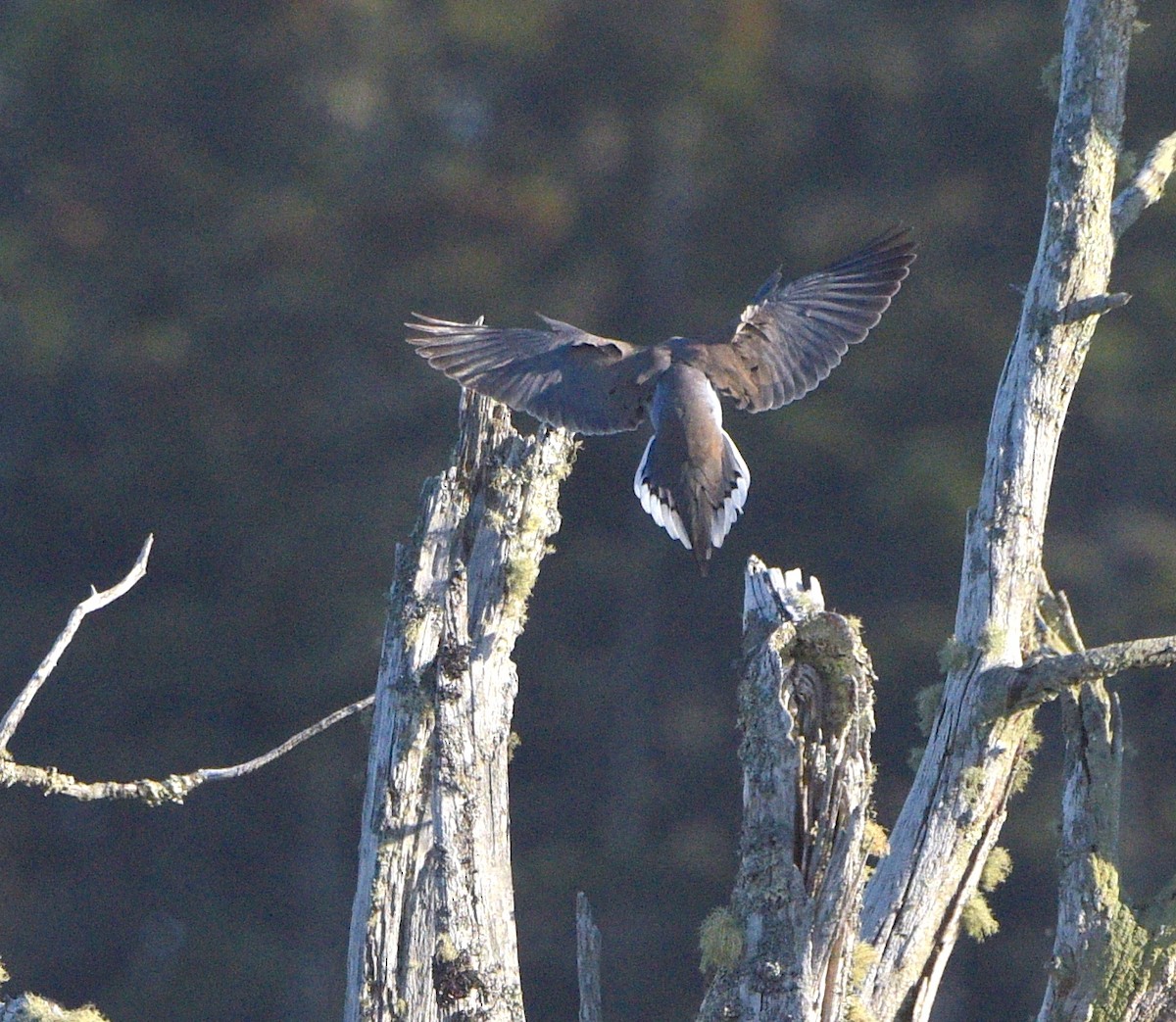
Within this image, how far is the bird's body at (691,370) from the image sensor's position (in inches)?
215

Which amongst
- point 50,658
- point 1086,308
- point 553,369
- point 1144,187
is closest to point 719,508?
point 553,369

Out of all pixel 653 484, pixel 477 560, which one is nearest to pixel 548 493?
pixel 477 560

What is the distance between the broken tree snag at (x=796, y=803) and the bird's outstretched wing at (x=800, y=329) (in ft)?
5.88

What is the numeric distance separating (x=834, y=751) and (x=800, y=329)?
2.22 meters

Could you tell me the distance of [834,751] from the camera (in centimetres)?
385

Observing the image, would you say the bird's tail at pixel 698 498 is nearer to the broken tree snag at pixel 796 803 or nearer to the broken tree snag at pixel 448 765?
the broken tree snag at pixel 448 765

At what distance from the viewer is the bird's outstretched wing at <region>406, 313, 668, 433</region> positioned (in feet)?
17.7

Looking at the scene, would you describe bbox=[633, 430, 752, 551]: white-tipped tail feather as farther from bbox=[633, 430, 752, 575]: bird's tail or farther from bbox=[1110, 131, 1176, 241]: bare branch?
bbox=[1110, 131, 1176, 241]: bare branch

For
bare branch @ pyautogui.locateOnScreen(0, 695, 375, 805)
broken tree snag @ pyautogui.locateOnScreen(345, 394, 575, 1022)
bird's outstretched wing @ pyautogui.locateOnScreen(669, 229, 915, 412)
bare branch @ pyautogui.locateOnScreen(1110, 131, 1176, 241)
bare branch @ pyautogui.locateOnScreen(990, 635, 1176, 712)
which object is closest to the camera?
bare branch @ pyautogui.locateOnScreen(0, 695, 375, 805)

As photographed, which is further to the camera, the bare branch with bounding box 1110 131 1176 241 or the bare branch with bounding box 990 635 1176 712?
the bare branch with bounding box 1110 131 1176 241

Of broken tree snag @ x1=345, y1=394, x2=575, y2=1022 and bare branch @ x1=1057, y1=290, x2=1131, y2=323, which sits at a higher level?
bare branch @ x1=1057, y1=290, x2=1131, y2=323

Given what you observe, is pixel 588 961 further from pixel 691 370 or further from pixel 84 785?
pixel 691 370

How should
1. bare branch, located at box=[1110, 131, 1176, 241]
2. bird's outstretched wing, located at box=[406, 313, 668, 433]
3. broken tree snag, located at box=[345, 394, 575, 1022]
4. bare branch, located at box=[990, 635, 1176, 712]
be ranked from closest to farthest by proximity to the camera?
broken tree snag, located at box=[345, 394, 575, 1022] < bare branch, located at box=[990, 635, 1176, 712] < bare branch, located at box=[1110, 131, 1176, 241] < bird's outstretched wing, located at box=[406, 313, 668, 433]

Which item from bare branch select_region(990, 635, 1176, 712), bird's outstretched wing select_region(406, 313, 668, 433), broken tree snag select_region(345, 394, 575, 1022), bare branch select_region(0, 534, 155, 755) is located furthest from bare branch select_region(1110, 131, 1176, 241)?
bare branch select_region(0, 534, 155, 755)
